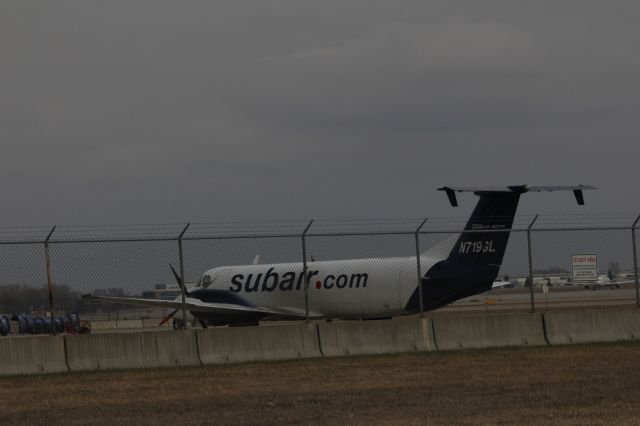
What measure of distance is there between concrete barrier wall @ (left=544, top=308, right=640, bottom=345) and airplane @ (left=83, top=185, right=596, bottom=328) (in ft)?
27.1

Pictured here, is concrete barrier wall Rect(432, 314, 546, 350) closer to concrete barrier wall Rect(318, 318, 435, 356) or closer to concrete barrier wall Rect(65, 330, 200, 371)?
concrete barrier wall Rect(318, 318, 435, 356)

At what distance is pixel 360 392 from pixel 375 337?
630 cm

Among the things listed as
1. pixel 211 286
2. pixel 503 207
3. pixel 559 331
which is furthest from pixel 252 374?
pixel 211 286

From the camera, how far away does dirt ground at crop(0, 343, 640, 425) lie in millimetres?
13898

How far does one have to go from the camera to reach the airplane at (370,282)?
36781 mm

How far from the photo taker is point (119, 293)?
74.3 ft

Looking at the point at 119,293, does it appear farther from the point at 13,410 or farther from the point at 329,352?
the point at 13,410

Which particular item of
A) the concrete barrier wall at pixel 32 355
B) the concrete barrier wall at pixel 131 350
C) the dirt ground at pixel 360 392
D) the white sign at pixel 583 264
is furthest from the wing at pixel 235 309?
the dirt ground at pixel 360 392

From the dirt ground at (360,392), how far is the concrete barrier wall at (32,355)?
1.71 feet

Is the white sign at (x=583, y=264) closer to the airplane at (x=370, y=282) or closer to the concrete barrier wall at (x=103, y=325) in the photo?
the airplane at (x=370, y=282)

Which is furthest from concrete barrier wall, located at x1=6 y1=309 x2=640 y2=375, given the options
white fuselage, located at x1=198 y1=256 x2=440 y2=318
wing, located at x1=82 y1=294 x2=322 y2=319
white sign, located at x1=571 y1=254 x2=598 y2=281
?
white fuselage, located at x1=198 y1=256 x2=440 y2=318

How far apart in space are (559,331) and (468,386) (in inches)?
319

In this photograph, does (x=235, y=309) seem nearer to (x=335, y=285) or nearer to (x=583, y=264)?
(x=335, y=285)

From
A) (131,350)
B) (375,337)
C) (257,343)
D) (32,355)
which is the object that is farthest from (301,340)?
(32,355)
